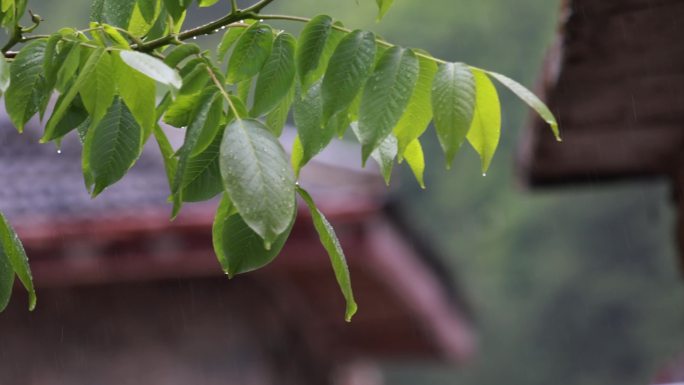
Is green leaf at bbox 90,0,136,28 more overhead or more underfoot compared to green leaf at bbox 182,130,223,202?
more overhead

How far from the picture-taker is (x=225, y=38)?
5.29ft

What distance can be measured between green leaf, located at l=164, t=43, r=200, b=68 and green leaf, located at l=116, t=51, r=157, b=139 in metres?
0.06

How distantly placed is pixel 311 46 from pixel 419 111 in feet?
0.50

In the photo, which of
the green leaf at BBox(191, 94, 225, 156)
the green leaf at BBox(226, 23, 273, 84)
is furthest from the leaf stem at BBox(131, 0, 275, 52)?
the green leaf at BBox(191, 94, 225, 156)

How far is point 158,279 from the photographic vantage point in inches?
199

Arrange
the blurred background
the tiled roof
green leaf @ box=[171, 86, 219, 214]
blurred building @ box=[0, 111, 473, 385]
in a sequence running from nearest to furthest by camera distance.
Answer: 1. green leaf @ box=[171, 86, 219, 214]
2. blurred building @ box=[0, 111, 473, 385]
3. the tiled roof
4. the blurred background

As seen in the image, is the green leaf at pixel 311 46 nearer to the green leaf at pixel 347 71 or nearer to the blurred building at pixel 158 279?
the green leaf at pixel 347 71

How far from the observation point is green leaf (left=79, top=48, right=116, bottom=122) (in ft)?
4.53

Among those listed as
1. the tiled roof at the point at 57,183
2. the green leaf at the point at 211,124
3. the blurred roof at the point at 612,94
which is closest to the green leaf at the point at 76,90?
the green leaf at the point at 211,124

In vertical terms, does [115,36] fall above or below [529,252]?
above

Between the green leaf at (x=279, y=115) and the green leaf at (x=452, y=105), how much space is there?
0.21 meters

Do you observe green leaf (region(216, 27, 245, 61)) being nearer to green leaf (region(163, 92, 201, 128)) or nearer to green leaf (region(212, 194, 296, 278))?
green leaf (region(163, 92, 201, 128))

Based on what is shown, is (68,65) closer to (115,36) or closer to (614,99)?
(115,36)

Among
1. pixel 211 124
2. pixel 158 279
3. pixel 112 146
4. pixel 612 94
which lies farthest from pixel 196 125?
pixel 158 279
